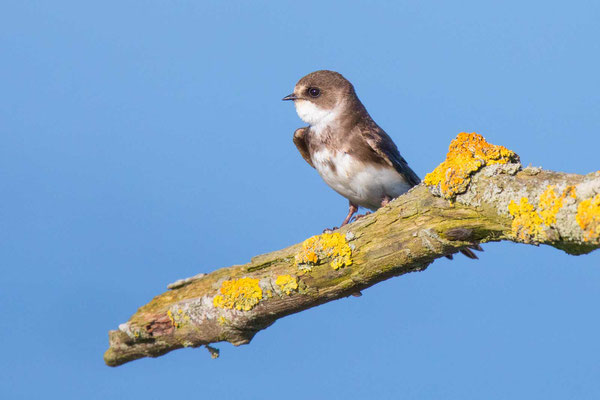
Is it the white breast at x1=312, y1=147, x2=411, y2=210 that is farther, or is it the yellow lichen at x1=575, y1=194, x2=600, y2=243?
the white breast at x1=312, y1=147, x2=411, y2=210

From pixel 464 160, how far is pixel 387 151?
1.73 meters

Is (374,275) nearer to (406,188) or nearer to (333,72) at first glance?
(406,188)

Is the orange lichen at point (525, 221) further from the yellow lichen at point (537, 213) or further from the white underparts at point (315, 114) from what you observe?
the white underparts at point (315, 114)

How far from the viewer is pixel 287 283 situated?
4.84 meters

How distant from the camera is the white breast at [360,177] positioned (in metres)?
5.96

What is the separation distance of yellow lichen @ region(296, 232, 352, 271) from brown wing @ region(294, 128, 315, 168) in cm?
185

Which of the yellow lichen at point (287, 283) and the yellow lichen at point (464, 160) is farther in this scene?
the yellow lichen at point (287, 283)

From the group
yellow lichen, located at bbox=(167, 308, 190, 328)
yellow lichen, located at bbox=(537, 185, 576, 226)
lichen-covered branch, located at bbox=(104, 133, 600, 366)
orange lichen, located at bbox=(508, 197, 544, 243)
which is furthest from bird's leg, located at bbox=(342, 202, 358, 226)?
yellow lichen, located at bbox=(537, 185, 576, 226)

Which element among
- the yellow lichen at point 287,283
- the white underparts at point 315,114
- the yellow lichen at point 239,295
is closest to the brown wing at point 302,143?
the white underparts at point 315,114

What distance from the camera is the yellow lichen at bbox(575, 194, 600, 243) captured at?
351 cm

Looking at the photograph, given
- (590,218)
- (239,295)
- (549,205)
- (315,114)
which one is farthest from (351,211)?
(590,218)

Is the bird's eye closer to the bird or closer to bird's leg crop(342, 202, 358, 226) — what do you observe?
the bird

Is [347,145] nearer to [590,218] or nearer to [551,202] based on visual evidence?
[551,202]

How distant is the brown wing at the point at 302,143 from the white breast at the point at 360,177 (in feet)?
1.26
